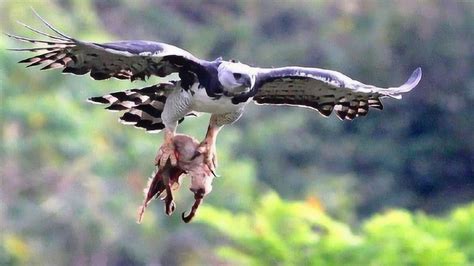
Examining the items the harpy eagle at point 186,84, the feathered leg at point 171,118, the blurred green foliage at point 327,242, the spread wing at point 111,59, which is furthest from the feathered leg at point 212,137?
the blurred green foliage at point 327,242

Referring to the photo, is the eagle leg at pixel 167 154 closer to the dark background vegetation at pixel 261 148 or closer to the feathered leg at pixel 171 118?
the feathered leg at pixel 171 118

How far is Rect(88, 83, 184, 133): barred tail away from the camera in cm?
548

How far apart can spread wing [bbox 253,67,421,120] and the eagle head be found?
5.4 inches

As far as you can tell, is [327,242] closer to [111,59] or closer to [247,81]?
[111,59]

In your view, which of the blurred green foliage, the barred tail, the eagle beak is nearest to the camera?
the eagle beak

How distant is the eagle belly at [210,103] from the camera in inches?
200

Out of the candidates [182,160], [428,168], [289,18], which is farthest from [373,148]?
[182,160]

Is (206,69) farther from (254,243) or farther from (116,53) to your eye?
(254,243)

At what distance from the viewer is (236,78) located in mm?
4957

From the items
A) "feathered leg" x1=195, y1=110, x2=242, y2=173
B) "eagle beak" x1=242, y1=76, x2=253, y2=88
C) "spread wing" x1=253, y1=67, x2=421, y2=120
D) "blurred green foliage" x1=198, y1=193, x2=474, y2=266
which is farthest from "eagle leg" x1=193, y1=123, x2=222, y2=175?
"blurred green foliage" x1=198, y1=193, x2=474, y2=266

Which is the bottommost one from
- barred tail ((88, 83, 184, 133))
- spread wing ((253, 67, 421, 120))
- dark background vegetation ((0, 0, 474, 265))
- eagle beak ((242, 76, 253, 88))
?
eagle beak ((242, 76, 253, 88))

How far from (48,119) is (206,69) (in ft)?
36.8

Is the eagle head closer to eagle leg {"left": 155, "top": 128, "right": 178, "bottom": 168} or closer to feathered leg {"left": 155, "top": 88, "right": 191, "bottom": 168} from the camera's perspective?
feathered leg {"left": 155, "top": 88, "right": 191, "bottom": 168}

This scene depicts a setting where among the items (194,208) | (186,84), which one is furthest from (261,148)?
(194,208)
